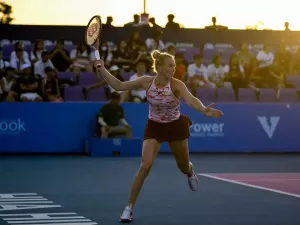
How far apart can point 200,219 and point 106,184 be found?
436 centimetres

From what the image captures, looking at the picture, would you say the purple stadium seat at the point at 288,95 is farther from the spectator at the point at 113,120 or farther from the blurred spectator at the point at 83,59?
the blurred spectator at the point at 83,59

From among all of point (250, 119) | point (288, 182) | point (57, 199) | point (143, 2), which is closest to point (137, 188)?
point (57, 199)

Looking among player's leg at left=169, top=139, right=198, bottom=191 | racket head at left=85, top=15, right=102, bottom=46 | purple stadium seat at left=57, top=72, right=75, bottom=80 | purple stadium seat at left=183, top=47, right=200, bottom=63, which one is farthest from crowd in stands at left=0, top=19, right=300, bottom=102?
player's leg at left=169, top=139, right=198, bottom=191

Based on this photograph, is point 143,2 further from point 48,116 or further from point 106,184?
point 106,184

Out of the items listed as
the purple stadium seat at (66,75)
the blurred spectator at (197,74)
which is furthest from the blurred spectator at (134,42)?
the purple stadium seat at (66,75)

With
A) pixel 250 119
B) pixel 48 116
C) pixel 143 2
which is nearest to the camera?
pixel 48 116

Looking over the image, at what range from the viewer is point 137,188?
31.8ft

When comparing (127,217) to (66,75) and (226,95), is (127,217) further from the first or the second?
(226,95)

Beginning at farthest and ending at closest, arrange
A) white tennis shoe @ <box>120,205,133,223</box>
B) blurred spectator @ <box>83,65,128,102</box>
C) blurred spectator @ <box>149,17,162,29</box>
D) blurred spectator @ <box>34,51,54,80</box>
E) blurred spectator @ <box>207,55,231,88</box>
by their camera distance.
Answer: blurred spectator @ <box>149,17,162,29</box>, blurred spectator @ <box>207,55,231,88</box>, blurred spectator @ <box>34,51,54,80</box>, blurred spectator @ <box>83,65,128,102</box>, white tennis shoe @ <box>120,205,133,223</box>

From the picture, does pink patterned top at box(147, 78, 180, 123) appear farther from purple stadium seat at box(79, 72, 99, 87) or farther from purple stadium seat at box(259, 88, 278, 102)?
purple stadium seat at box(259, 88, 278, 102)

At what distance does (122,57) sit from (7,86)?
398 cm

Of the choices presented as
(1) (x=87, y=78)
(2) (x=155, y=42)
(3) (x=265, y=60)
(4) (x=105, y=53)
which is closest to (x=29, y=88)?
(1) (x=87, y=78)

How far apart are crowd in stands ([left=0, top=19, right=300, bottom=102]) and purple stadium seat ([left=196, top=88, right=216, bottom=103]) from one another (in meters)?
0.15

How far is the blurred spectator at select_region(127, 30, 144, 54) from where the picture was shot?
2362cm
